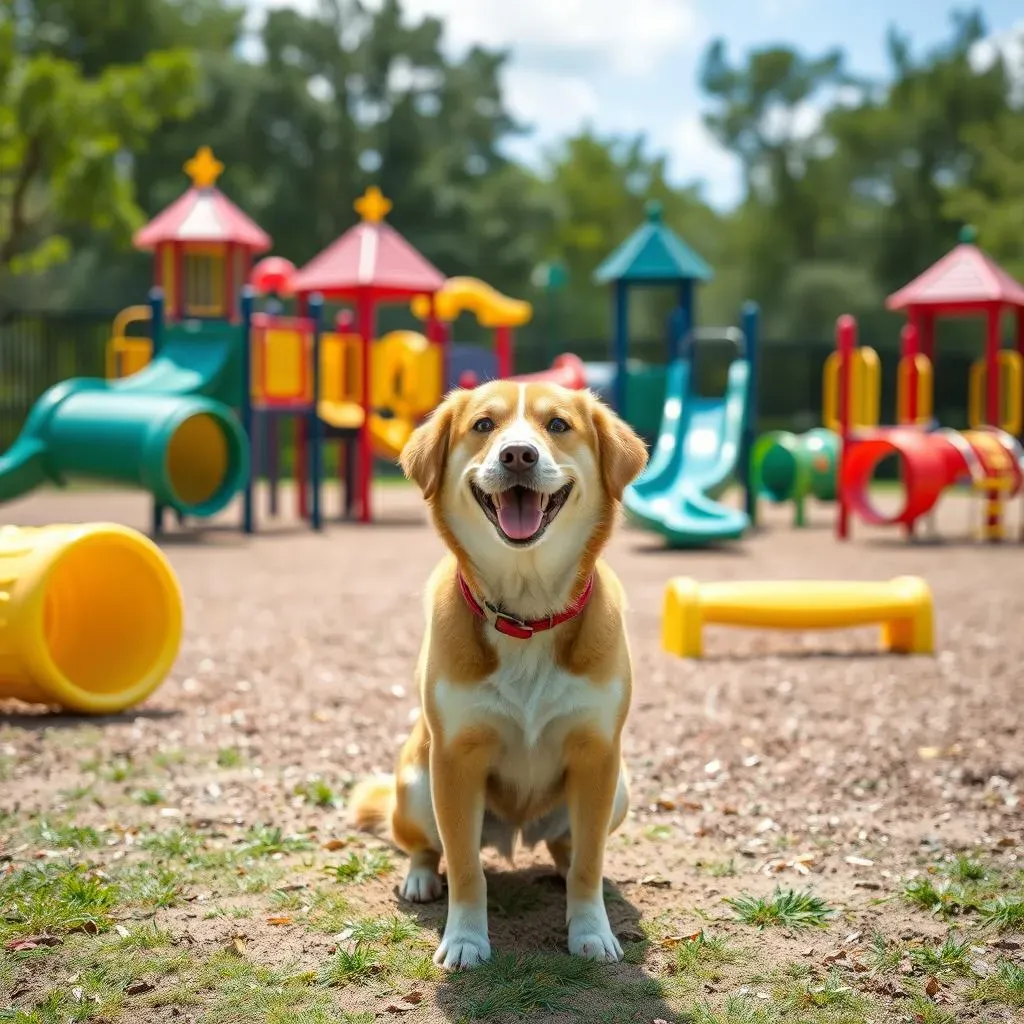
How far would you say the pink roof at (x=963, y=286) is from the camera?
1595cm

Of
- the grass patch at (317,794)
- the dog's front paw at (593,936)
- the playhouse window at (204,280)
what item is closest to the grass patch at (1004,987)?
the dog's front paw at (593,936)

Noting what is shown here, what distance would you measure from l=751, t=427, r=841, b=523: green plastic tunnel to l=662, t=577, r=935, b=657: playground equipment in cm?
796

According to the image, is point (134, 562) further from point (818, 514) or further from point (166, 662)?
point (818, 514)

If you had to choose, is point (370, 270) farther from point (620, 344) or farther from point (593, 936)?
point (593, 936)

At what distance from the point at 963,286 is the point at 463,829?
47.8ft

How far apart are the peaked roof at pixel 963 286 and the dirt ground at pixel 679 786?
769cm

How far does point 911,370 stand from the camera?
611 inches

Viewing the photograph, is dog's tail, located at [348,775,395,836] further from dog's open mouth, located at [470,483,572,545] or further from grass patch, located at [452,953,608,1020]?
dog's open mouth, located at [470,483,572,545]

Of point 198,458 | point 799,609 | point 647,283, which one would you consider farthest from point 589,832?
point 647,283

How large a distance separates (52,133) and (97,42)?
13.1 metres

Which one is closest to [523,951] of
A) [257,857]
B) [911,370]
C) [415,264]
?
[257,857]

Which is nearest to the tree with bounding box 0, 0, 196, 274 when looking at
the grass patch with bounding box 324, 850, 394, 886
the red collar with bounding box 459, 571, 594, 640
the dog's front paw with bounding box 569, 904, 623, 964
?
the grass patch with bounding box 324, 850, 394, 886

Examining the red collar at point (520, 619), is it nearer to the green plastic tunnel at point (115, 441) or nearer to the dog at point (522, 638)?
the dog at point (522, 638)

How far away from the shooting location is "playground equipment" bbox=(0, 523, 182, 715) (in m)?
5.45
